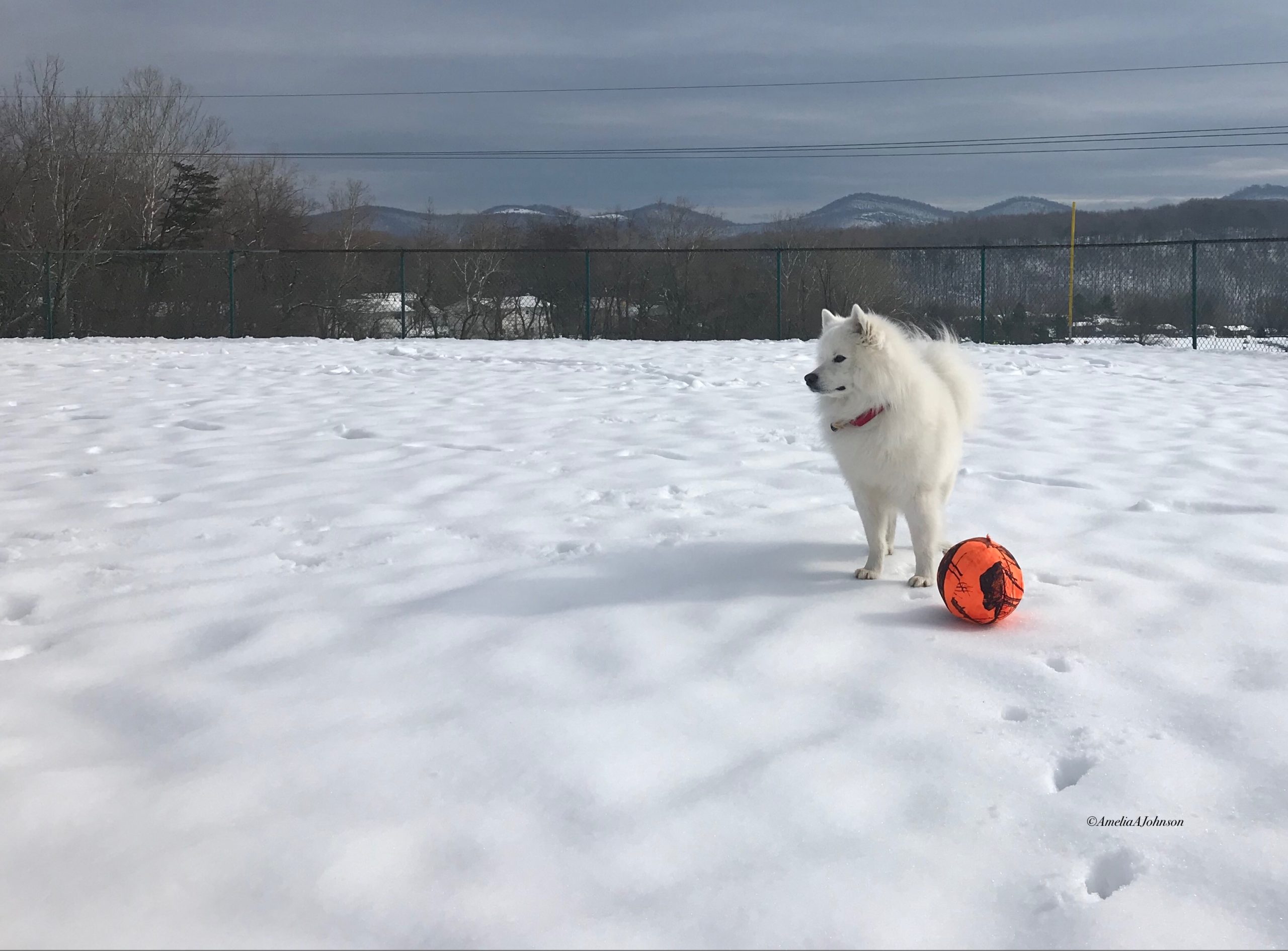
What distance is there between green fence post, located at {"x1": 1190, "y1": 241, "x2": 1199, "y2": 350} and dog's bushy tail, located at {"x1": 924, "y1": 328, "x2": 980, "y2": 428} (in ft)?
45.0

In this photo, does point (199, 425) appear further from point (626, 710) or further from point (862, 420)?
point (626, 710)

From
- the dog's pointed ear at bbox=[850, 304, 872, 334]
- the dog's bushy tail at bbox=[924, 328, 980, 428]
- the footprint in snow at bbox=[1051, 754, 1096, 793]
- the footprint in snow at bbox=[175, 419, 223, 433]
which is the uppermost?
the dog's pointed ear at bbox=[850, 304, 872, 334]

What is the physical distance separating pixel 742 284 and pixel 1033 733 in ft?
67.5

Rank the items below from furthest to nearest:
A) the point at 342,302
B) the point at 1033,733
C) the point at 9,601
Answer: the point at 342,302 < the point at 9,601 < the point at 1033,733

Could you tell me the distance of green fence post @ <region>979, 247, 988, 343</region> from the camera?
17.6 m

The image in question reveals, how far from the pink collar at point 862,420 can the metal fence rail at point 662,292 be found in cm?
1440

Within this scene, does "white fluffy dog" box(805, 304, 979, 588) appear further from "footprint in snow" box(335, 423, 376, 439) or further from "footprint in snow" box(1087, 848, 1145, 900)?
"footprint in snow" box(335, 423, 376, 439)

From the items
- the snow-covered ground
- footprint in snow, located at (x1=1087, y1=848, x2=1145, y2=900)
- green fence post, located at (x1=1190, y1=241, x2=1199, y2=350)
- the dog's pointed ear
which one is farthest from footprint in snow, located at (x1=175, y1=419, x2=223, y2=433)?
green fence post, located at (x1=1190, y1=241, x2=1199, y2=350)

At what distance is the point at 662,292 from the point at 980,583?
2041 cm

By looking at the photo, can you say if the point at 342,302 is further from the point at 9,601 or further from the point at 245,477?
the point at 9,601

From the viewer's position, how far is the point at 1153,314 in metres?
18.0

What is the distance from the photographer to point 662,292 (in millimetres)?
23078

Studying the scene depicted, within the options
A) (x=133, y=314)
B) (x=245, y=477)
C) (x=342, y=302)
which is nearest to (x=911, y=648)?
(x=245, y=477)

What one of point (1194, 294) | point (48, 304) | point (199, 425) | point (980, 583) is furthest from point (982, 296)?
point (48, 304)
